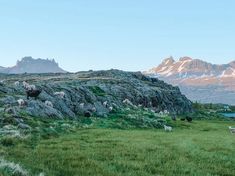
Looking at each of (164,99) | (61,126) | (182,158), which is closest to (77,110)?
(61,126)

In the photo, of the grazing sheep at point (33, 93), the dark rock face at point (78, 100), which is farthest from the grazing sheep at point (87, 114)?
the grazing sheep at point (33, 93)

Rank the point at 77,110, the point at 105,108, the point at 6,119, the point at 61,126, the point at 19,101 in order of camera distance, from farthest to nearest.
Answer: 1. the point at 105,108
2. the point at 77,110
3. the point at 19,101
4. the point at 61,126
5. the point at 6,119

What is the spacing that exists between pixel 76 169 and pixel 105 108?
47005 millimetres

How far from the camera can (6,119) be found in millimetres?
37188

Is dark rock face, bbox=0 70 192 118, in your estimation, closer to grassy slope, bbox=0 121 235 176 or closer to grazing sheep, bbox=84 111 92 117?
grazing sheep, bbox=84 111 92 117

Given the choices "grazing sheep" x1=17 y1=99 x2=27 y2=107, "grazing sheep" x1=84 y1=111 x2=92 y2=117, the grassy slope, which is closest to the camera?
the grassy slope

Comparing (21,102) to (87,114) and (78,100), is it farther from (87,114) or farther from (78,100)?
(78,100)

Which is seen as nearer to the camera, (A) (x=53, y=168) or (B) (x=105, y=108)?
(A) (x=53, y=168)

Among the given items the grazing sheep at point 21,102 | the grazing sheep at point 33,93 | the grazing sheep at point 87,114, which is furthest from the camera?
the grazing sheep at point 87,114

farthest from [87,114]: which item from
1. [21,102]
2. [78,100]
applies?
[21,102]

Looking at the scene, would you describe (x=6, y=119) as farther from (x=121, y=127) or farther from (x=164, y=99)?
(x=164, y=99)

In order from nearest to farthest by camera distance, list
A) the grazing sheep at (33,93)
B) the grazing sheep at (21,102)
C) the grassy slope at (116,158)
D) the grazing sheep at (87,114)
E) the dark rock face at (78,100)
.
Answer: the grassy slope at (116,158) → the grazing sheep at (21,102) → the dark rock face at (78,100) → the grazing sheep at (33,93) → the grazing sheep at (87,114)

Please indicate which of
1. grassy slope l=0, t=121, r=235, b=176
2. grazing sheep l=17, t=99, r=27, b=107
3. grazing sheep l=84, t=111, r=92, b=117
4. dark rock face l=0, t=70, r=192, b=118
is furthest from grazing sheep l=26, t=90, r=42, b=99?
grassy slope l=0, t=121, r=235, b=176

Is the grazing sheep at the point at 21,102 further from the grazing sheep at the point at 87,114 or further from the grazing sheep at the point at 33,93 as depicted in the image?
the grazing sheep at the point at 87,114
